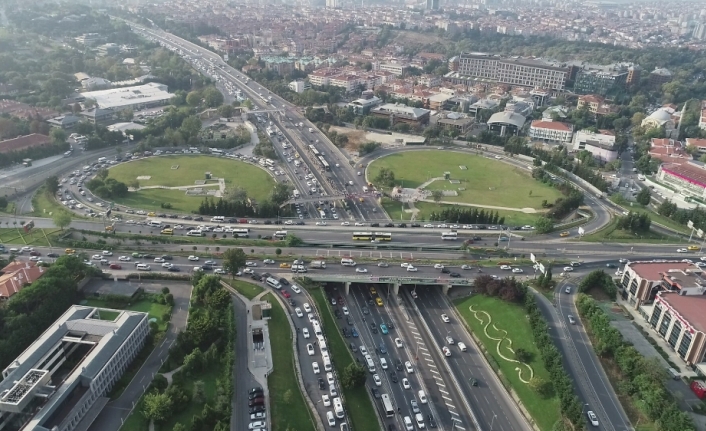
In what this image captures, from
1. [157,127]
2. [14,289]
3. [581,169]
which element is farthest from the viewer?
[157,127]

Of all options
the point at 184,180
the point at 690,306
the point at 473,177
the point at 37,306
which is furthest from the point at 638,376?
the point at 184,180

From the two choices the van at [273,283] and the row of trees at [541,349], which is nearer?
the row of trees at [541,349]

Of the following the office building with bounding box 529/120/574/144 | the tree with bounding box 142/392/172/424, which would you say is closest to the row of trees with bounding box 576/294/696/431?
the tree with bounding box 142/392/172/424

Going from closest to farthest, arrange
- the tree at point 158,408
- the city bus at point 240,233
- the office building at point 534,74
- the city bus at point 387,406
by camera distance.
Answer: the tree at point 158,408 < the city bus at point 387,406 < the city bus at point 240,233 < the office building at point 534,74

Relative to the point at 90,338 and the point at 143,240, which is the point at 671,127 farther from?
the point at 90,338

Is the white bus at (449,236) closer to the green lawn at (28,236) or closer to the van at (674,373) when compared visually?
the van at (674,373)

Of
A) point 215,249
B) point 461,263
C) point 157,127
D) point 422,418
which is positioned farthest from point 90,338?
point 157,127

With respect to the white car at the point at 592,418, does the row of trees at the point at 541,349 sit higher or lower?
higher

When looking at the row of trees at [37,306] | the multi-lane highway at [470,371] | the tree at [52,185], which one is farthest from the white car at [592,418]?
the tree at [52,185]
